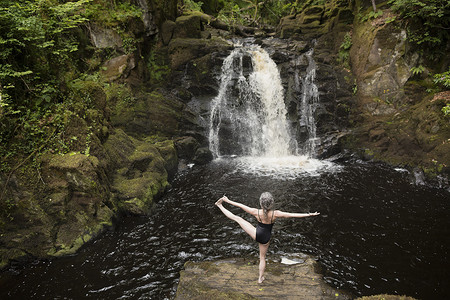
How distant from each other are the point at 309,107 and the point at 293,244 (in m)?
10.1

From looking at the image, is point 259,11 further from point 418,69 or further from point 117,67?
point 117,67

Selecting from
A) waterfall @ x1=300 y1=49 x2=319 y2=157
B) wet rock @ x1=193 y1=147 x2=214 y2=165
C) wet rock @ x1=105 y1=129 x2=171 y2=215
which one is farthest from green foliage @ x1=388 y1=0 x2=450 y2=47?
A: wet rock @ x1=105 y1=129 x2=171 y2=215

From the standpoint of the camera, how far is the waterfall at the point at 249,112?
48.3 feet

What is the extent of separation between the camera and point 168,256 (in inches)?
244

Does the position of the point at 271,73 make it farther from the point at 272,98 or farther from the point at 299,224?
the point at 299,224

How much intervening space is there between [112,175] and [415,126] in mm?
13696

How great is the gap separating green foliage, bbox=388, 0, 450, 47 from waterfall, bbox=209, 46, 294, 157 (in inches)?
276

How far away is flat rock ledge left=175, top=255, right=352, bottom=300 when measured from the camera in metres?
4.28

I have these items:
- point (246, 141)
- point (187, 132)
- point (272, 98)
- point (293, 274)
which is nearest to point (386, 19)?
point (272, 98)

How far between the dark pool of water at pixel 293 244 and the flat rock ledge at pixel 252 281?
62 cm

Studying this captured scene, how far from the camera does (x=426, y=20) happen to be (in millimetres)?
12055

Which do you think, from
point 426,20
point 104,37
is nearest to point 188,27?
point 104,37

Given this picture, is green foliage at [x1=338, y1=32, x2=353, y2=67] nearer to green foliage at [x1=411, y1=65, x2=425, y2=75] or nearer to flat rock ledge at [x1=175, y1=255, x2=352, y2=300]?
green foliage at [x1=411, y1=65, x2=425, y2=75]

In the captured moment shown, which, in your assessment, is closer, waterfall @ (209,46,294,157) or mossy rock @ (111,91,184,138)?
mossy rock @ (111,91,184,138)
